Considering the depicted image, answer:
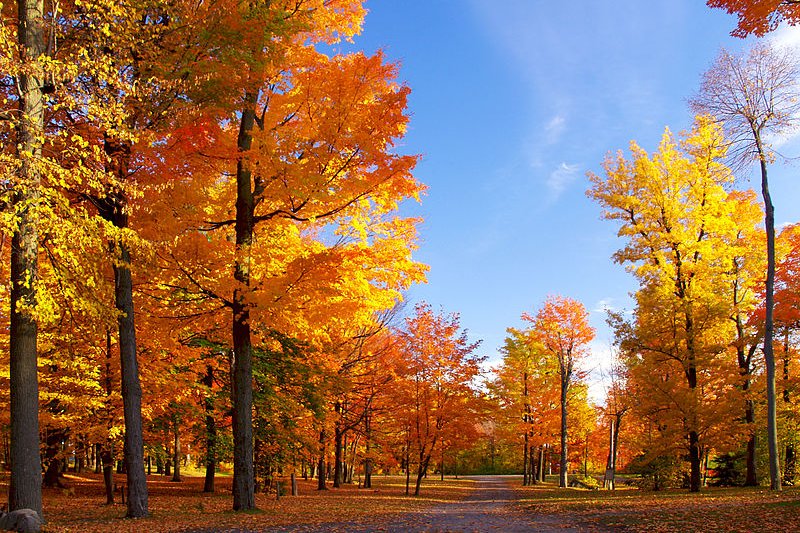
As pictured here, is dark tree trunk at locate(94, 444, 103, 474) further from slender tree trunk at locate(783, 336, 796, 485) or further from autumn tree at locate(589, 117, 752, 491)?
slender tree trunk at locate(783, 336, 796, 485)

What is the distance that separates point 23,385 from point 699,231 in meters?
19.8

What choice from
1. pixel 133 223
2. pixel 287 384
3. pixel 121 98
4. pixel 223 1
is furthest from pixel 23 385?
pixel 287 384

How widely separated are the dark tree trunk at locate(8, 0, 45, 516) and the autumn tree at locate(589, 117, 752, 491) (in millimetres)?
17767

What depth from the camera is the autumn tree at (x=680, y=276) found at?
18422mm

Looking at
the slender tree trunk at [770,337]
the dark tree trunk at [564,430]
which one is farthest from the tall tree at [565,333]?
the slender tree trunk at [770,337]

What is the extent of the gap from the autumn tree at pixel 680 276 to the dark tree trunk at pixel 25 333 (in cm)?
1777

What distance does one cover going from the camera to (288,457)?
18750 millimetres

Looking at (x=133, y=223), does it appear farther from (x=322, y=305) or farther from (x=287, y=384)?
(x=287, y=384)

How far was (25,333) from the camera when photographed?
25.6ft

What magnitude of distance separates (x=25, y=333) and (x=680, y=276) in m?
19.0

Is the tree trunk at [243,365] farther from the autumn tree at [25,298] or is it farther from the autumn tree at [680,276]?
the autumn tree at [680,276]

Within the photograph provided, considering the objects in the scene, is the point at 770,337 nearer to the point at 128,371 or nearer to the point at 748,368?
the point at 748,368

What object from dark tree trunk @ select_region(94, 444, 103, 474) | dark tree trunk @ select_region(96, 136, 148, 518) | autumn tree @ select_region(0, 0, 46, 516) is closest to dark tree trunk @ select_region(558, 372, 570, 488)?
dark tree trunk @ select_region(94, 444, 103, 474)

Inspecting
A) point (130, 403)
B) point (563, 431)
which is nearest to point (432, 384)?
point (563, 431)
